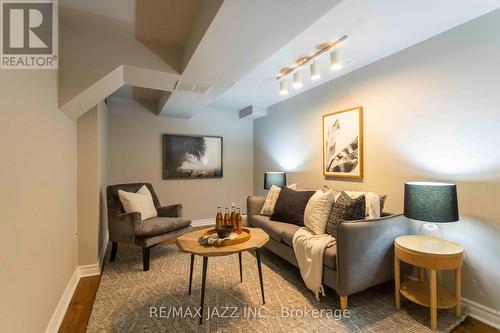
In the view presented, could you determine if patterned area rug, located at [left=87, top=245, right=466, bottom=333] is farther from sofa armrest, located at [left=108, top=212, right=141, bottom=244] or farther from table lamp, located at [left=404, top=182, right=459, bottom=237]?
table lamp, located at [left=404, top=182, right=459, bottom=237]

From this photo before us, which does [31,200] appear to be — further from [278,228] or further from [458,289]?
[458,289]

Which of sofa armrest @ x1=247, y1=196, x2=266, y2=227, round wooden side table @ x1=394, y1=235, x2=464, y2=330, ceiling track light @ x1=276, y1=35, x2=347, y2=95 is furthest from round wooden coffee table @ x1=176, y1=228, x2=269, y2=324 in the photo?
ceiling track light @ x1=276, y1=35, x2=347, y2=95

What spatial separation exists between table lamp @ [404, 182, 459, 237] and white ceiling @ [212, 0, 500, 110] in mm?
1337

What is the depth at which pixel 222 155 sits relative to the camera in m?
4.84

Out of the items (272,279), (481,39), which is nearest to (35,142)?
(272,279)

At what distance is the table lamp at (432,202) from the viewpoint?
5.76ft

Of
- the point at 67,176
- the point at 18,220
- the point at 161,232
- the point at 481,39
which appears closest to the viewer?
the point at 18,220

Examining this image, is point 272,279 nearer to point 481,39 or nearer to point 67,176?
point 67,176

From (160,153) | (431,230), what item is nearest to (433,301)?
(431,230)

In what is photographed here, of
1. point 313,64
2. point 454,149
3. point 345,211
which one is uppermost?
point 313,64

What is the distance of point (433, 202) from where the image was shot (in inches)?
70.5

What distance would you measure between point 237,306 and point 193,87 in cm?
234

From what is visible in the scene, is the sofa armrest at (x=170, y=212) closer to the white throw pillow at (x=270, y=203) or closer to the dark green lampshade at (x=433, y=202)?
the white throw pillow at (x=270, y=203)

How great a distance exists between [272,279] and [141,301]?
1252mm
